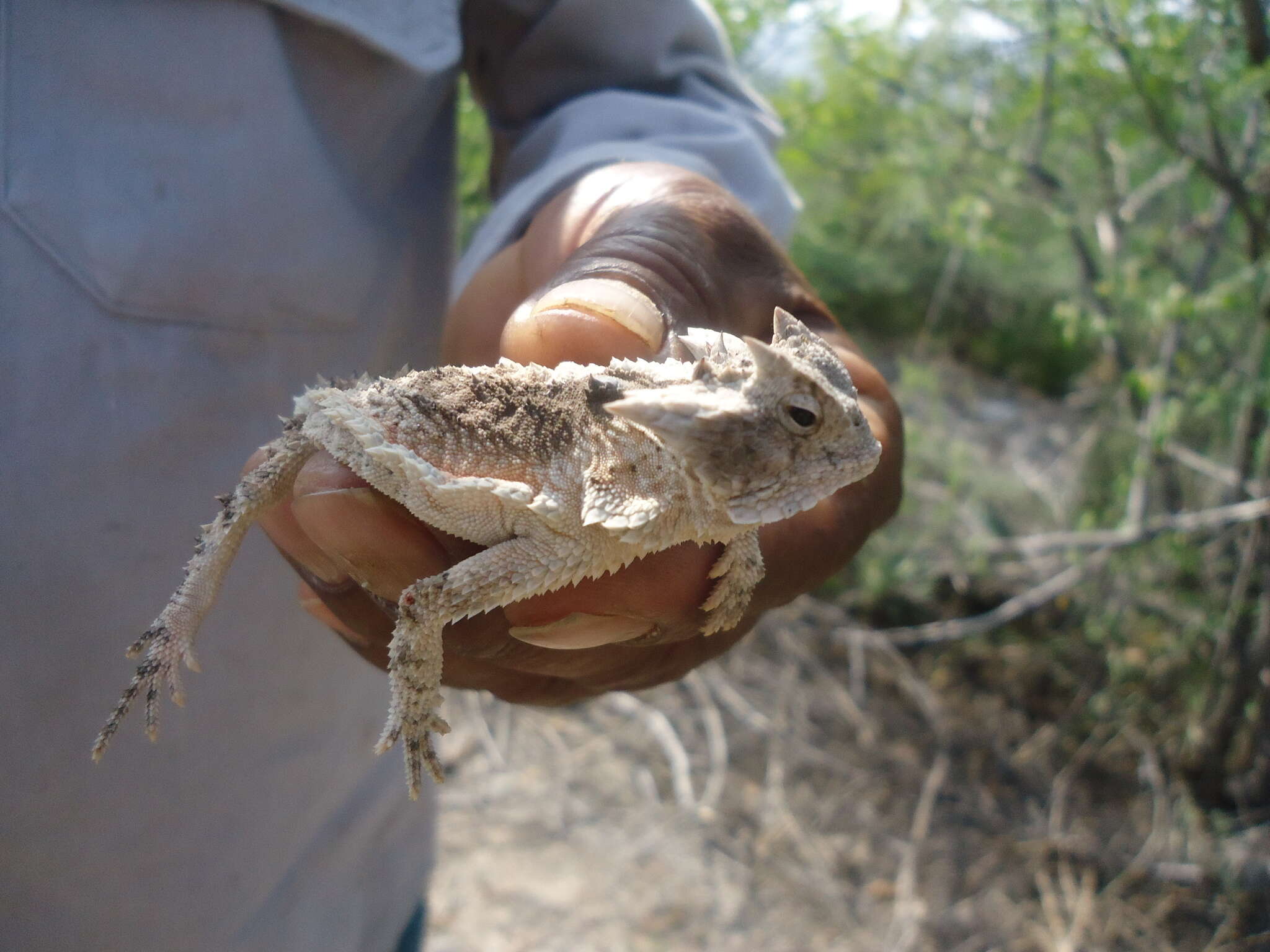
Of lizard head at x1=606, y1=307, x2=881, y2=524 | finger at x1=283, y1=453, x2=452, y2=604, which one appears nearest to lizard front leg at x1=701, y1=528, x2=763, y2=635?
lizard head at x1=606, y1=307, x2=881, y2=524

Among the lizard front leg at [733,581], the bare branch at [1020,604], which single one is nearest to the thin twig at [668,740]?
the bare branch at [1020,604]

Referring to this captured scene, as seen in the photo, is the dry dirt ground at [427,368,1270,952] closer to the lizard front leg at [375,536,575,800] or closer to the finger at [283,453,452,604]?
the lizard front leg at [375,536,575,800]

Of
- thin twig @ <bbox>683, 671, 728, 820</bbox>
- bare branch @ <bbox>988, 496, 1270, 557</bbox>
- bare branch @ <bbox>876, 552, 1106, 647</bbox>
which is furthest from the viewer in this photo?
bare branch @ <bbox>876, 552, 1106, 647</bbox>

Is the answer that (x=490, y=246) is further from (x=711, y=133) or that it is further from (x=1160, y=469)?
(x=1160, y=469)

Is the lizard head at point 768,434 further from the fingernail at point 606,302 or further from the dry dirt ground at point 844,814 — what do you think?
the dry dirt ground at point 844,814

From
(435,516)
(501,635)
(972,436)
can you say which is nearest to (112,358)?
(435,516)
